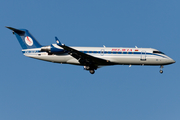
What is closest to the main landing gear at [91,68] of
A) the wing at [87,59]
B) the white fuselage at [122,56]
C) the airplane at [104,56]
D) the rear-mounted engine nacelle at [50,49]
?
the airplane at [104,56]

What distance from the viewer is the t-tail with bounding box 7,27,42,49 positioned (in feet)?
128

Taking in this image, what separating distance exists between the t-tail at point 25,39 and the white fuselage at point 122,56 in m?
2.87

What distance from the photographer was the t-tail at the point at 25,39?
3894 cm

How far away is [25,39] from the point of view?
129 ft

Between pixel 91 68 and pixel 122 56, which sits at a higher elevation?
pixel 122 56

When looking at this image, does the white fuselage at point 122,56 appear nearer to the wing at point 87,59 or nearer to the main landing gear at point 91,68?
the wing at point 87,59

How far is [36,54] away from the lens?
125 feet

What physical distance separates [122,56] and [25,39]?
1428 cm

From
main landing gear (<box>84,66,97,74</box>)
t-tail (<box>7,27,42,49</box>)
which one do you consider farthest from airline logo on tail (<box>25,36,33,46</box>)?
main landing gear (<box>84,66,97,74</box>)

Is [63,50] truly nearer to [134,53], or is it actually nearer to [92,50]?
[92,50]

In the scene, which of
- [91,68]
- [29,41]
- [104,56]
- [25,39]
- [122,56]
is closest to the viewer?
[122,56]

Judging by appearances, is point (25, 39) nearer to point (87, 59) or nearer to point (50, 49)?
point (50, 49)

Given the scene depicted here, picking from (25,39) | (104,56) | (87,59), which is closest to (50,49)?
(87,59)

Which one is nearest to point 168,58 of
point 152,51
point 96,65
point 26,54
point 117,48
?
point 152,51
